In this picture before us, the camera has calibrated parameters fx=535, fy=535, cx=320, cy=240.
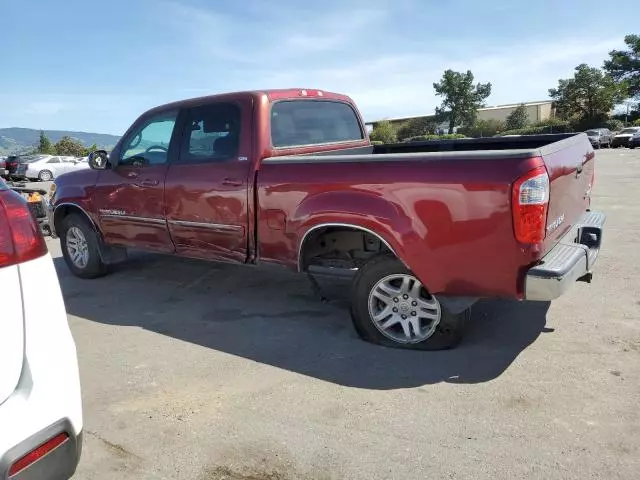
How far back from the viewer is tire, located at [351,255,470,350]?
3791 mm

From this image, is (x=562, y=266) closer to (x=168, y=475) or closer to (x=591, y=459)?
(x=591, y=459)

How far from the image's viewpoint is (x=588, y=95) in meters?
56.0

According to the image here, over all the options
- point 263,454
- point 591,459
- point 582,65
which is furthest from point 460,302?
point 582,65

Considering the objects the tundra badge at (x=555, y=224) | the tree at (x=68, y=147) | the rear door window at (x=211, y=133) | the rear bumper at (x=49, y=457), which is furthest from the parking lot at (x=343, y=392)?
the tree at (x=68, y=147)

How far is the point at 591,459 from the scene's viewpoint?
2.59m

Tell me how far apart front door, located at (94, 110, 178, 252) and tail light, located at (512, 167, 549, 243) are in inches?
131

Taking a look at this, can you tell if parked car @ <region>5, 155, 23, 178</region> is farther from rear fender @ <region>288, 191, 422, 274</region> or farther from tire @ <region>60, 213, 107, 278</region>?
rear fender @ <region>288, 191, 422, 274</region>

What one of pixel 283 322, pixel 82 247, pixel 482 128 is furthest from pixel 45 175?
pixel 482 128

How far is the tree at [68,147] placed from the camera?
46.2 meters

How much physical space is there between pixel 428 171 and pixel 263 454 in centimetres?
195

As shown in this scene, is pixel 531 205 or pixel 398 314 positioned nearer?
pixel 531 205

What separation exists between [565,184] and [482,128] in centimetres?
6174

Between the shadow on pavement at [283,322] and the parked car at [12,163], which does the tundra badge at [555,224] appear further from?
the parked car at [12,163]

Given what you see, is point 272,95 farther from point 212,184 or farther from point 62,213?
point 62,213
